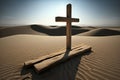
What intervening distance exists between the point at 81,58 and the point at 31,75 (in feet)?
7.01

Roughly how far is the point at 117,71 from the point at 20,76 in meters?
2.86

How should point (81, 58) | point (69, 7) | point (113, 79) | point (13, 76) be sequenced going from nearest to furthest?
point (113, 79)
point (13, 76)
point (81, 58)
point (69, 7)

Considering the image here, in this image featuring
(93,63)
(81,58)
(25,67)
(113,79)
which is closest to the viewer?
(113,79)

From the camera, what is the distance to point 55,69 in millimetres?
3617

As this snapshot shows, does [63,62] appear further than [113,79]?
Yes

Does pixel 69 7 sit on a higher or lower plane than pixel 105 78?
higher

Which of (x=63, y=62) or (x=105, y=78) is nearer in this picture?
(x=105, y=78)

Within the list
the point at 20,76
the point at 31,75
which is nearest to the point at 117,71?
the point at 31,75

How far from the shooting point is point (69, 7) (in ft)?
17.8

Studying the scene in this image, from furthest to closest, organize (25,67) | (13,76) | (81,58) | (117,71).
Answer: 1. (81,58)
2. (25,67)
3. (117,71)
4. (13,76)

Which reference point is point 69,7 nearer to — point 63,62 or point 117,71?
point 63,62

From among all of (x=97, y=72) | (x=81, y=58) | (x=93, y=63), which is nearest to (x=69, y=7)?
(x=81, y=58)

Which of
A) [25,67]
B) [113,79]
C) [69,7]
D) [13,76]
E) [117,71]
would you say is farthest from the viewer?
[69,7]

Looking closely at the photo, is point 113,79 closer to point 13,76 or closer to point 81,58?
point 81,58
